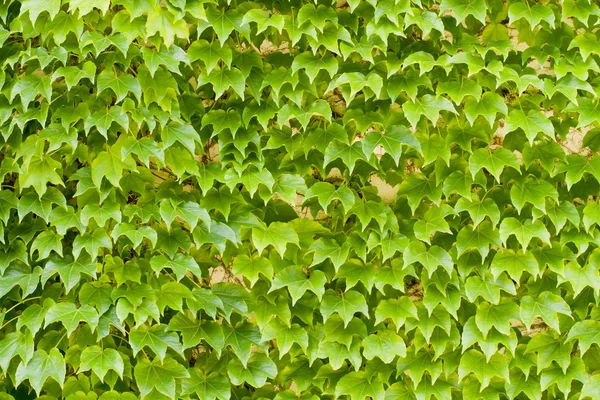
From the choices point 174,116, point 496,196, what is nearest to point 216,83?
point 174,116

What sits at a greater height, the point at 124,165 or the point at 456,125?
the point at 456,125

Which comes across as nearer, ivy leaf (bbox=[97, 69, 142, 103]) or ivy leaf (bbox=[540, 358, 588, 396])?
ivy leaf (bbox=[97, 69, 142, 103])

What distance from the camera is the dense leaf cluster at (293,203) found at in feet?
8.73

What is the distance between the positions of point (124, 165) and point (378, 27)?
972 millimetres

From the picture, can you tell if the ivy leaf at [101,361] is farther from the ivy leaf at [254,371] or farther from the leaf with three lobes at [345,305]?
the leaf with three lobes at [345,305]

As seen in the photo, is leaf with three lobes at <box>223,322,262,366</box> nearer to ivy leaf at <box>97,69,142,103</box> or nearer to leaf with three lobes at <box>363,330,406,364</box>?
leaf with three lobes at <box>363,330,406,364</box>

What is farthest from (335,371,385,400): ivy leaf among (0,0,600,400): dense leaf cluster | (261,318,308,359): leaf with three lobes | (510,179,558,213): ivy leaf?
(510,179,558,213): ivy leaf

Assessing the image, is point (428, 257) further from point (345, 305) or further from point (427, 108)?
point (427, 108)

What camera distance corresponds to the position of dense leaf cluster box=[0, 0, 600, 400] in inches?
105

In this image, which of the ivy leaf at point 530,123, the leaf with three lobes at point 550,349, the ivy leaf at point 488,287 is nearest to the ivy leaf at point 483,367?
the leaf with three lobes at point 550,349

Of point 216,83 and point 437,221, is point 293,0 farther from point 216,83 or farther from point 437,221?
point 437,221

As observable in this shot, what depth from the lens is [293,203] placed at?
9.18 ft

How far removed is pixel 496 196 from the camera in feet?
9.32

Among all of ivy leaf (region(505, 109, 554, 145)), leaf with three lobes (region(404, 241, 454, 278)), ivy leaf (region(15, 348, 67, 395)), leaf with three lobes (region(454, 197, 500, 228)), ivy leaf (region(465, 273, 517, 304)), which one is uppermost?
ivy leaf (region(505, 109, 554, 145))
